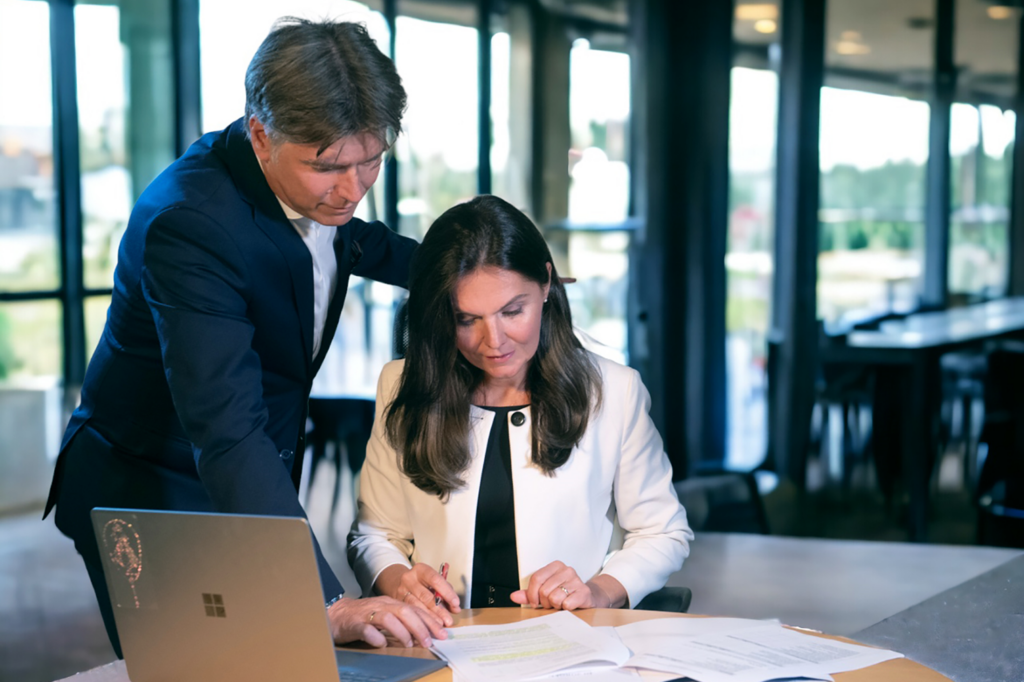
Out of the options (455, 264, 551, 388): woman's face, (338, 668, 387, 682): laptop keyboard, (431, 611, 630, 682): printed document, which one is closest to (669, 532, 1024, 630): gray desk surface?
(455, 264, 551, 388): woman's face

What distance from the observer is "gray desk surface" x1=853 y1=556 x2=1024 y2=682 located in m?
1.67

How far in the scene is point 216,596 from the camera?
1.14 metres

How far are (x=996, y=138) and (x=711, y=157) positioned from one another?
1.70 m

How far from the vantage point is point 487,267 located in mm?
1847

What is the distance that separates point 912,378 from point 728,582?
1849 mm

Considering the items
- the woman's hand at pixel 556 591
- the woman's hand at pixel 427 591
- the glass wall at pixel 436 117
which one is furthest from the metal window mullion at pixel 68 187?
the woman's hand at pixel 556 591

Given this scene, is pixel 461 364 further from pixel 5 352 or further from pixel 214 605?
pixel 5 352

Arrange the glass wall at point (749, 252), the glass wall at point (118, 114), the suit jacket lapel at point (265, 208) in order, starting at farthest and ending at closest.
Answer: the glass wall at point (749, 252) → the glass wall at point (118, 114) → the suit jacket lapel at point (265, 208)

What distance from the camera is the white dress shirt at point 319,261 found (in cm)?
177

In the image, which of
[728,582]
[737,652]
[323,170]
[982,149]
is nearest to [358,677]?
[737,652]

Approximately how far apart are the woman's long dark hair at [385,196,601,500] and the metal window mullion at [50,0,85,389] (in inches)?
157

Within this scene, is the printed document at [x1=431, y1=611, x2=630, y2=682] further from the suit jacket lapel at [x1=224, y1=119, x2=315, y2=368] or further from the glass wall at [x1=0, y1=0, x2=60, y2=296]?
the glass wall at [x1=0, y1=0, x2=60, y2=296]

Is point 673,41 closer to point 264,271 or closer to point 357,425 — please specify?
point 357,425

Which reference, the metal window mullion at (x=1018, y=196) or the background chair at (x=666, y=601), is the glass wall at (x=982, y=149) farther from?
the background chair at (x=666, y=601)
